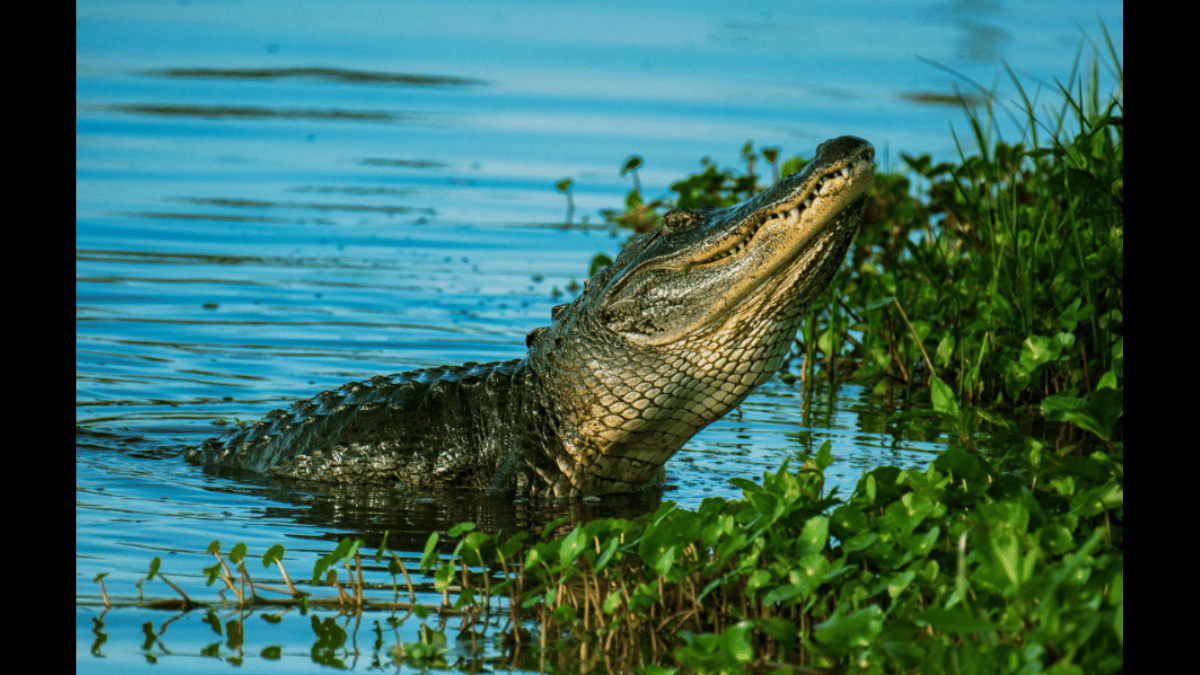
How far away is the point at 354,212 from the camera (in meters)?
11.1

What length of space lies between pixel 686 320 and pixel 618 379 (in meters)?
0.35

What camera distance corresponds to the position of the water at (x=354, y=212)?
4.82 metres

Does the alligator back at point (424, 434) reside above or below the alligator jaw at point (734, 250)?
below

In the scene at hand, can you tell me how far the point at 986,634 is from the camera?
2.68 metres

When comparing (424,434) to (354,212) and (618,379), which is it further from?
(354,212)

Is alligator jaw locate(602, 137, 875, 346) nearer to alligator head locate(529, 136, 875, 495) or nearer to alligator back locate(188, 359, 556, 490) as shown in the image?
alligator head locate(529, 136, 875, 495)

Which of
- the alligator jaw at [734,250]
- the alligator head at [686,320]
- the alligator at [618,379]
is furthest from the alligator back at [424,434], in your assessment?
the alligator jaw at [734,250]

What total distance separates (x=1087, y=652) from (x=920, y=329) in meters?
3.81

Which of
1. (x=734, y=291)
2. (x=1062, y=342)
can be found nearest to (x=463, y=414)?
(x=734, y=291)

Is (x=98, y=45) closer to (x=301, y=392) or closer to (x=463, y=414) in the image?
(x=301, y=392)

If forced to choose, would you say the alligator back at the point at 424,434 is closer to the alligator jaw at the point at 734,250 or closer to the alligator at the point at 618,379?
the alligator at the point at 618,379

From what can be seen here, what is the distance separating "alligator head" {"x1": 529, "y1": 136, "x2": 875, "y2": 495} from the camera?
14.7 ft

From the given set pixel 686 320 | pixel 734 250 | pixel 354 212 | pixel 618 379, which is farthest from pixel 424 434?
pixel 354 212

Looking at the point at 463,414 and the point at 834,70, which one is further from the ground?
the point at 834,70
